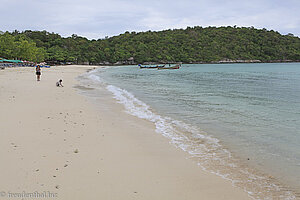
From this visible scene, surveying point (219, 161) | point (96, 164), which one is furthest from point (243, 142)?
point (96, 164)

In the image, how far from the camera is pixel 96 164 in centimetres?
583

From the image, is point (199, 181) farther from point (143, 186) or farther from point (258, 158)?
point (258, 158)

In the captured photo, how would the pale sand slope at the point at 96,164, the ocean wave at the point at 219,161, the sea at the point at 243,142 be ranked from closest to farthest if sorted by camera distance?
the pale sand slope at the point at 96,164
the ocean wave at the point at 219,161
the sea at the point at 243,142

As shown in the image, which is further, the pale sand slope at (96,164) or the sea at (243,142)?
the sea at (243,142)

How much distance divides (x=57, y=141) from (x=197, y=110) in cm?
881

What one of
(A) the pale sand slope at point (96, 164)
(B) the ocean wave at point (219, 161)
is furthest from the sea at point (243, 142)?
(A) the pale sand slope at point (96, 164)

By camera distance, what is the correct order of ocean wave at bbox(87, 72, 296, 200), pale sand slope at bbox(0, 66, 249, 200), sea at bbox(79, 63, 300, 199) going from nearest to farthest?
pale sand slope at bbox(0, 66, 249, 200) < ocean wave at bbox(87, 72, 296, 200) < sea at bbox(79, 63, 300, 199)

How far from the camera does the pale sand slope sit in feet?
15.3

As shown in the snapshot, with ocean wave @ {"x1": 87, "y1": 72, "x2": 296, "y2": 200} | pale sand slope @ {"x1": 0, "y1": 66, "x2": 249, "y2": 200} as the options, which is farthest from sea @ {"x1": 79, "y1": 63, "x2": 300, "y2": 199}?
pale sand slope @ {"x1": 0, "y1": 66, "x2": 249, "y2": 200}

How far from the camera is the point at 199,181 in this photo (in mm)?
5336

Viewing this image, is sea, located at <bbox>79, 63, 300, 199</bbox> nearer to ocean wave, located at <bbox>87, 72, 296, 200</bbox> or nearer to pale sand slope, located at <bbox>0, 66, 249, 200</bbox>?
ocean wave, located at <bbox>87, 72, 296, 200</bbox>

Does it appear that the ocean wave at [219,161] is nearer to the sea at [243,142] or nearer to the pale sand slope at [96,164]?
the sea at [243,142]

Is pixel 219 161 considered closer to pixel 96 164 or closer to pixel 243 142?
pixel 243 142

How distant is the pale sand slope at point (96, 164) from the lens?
468cm
